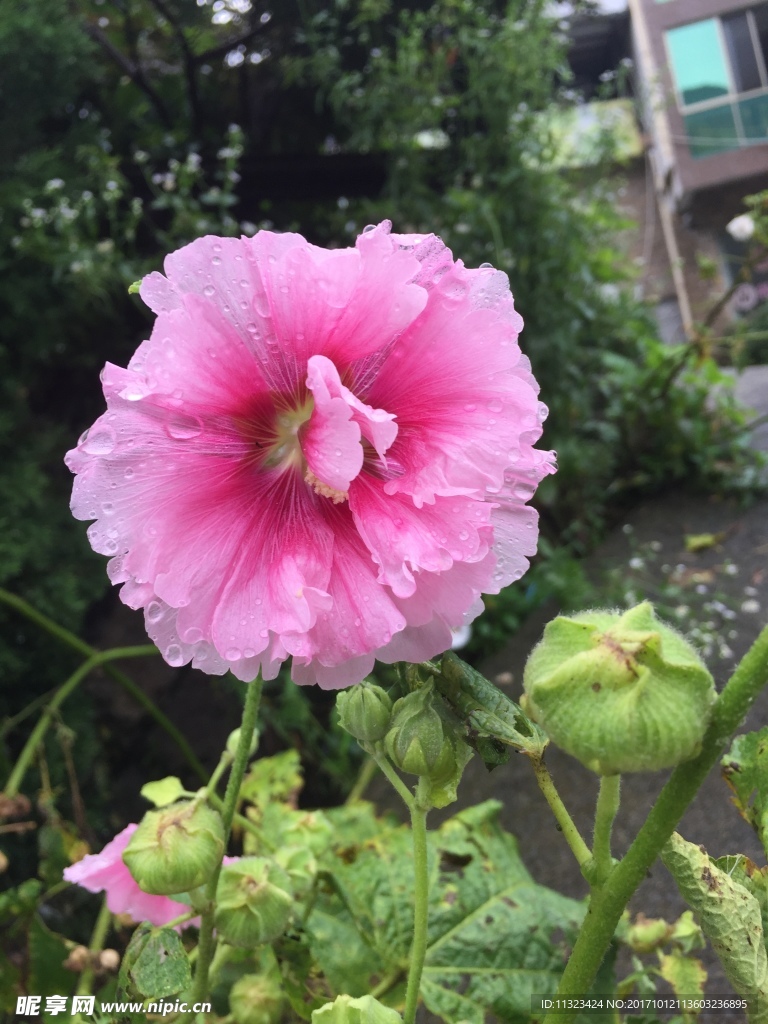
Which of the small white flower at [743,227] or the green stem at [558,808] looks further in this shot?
the small white flower at [743,227]

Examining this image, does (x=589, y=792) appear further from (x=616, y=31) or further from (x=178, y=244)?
(x=616, y=31)

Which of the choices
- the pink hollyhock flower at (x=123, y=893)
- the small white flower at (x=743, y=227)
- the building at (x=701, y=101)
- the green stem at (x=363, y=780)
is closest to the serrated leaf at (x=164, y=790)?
the pink hollyhock flower at (x=123, y=893)

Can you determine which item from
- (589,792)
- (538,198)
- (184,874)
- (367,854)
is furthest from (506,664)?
(184,874)

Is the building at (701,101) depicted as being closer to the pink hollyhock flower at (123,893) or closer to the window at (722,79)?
the window at (722,79)

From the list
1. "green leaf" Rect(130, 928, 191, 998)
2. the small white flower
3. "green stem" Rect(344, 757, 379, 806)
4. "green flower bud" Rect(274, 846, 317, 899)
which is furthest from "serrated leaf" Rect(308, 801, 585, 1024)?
the small white flower

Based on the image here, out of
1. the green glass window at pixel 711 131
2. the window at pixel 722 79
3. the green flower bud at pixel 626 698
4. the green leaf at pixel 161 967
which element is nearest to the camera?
the green flower bud at pixel 626 698

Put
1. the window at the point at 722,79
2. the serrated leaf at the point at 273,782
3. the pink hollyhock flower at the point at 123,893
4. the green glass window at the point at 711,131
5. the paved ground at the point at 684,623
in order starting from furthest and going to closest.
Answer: the green glass window at the point at 711,131 → the window at the point at 722,79 → the serrated leaf at the point at 273,782 → the paved ground at the point at 684,623 → the pink hollyhock flower at the point at 123,893

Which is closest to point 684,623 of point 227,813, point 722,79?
point 227,813
